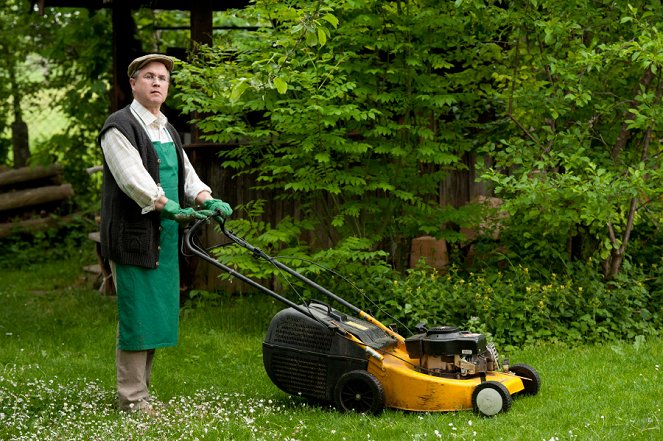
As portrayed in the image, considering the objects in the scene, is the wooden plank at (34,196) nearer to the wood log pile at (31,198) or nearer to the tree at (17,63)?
the wood log pile at (31,198)

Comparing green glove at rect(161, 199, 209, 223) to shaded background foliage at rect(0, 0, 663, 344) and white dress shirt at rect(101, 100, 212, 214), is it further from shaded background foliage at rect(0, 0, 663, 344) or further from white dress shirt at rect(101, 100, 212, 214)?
shaded background foliage at rect(0, 0, 663, 344)

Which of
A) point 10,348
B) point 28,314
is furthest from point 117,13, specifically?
point 10,348

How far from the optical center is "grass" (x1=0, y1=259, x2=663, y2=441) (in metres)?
5.43

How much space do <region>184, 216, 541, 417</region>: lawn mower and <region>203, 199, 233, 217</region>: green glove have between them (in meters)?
0.05

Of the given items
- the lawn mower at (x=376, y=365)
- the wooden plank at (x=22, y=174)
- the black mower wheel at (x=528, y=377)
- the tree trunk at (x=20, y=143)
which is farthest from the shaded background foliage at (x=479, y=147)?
the tree trunk at (x=20, y=143)

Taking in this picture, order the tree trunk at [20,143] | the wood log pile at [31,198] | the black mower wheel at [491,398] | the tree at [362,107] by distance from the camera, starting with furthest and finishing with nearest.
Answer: the tree trunk at [20,143]
the wood log pile at [31,198]
the tree at [362,107]
the black mower wheel at [491,398]

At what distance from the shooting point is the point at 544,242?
8.73 meters

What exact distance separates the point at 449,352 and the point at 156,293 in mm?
1652

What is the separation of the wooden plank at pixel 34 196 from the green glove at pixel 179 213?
30.5ft

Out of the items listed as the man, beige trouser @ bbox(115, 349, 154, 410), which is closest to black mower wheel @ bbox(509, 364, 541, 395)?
the man

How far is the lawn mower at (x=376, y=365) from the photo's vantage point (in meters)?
5.68

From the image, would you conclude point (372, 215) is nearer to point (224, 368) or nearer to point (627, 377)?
point (224, 368)

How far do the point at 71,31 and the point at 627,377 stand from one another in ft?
26.4

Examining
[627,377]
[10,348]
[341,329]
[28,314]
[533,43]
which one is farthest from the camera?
[28,314]
